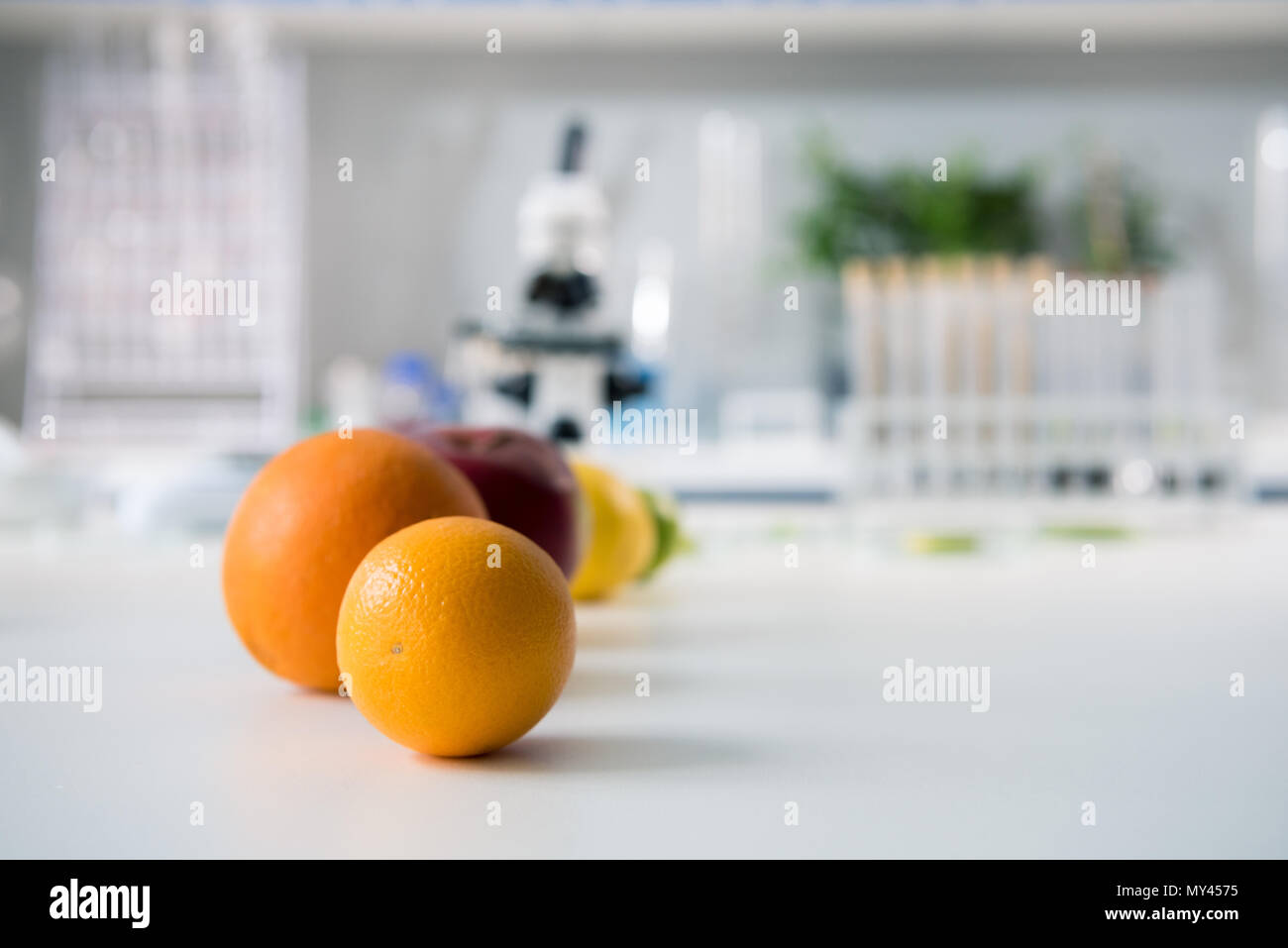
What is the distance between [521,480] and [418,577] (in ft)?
0.87

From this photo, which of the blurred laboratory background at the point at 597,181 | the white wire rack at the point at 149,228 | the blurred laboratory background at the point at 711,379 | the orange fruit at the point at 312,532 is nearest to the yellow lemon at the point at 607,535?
the blurred laboratory background at the point at 711,379

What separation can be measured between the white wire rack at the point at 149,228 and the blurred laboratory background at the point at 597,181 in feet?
0.04

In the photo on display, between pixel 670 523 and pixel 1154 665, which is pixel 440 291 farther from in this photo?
pixel 1154 665

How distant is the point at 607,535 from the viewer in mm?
900

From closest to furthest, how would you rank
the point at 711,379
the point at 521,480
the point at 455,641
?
the point at 455,641 → the point at 521,480 → the point at 711,379

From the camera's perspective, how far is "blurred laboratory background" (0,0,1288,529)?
13.8ft

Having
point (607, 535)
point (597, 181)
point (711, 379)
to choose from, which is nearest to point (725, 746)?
point (607, 535)

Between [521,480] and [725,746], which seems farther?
[521,480]

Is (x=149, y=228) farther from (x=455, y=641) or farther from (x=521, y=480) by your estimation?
(x=455, y=641)

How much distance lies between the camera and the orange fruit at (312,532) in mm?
552

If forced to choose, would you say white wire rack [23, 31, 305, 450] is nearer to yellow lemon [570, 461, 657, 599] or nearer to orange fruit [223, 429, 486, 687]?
yellow lemon [570, 461, 657, 599]

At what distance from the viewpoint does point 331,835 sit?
37cm
